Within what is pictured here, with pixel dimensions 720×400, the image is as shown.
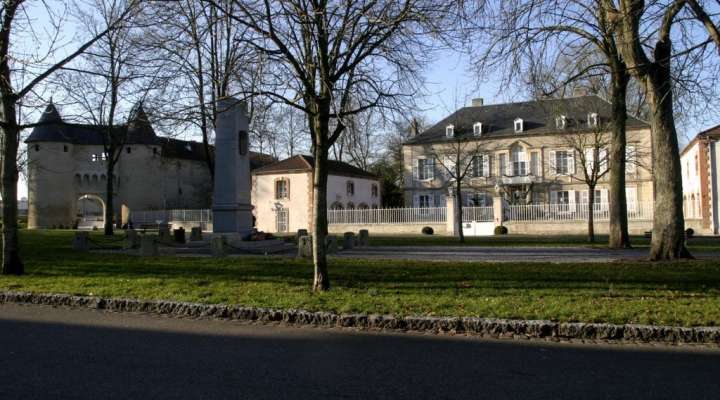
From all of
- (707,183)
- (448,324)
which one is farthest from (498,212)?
(448,324)

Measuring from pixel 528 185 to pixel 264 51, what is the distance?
124ft

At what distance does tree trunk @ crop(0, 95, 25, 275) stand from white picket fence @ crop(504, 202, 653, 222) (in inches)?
1040

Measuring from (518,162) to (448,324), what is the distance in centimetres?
3934

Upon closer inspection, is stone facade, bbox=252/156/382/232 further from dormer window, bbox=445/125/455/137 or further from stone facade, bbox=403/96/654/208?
dormer window, bbox=445/125/455/137

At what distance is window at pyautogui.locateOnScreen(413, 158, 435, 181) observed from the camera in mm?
46812

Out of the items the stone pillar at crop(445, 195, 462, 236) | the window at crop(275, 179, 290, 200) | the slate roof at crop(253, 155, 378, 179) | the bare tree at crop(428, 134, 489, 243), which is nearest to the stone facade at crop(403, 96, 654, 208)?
the bare tree at crop(428, 134, 489, 243)

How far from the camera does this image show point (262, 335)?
713 cm

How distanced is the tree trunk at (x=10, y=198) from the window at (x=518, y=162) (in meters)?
37.4

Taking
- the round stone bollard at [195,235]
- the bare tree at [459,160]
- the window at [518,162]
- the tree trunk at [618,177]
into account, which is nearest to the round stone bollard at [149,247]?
the round stone bollard at [195,235]

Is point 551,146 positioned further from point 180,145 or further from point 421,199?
point 180,145

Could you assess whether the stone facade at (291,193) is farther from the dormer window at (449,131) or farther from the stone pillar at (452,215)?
the stone pillar at (452,215)

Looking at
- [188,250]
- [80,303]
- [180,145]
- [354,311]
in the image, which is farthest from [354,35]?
[180,145]

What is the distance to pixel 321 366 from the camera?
5633 millimetres

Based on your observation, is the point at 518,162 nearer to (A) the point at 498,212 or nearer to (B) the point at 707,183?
(A) the point at 498,212
